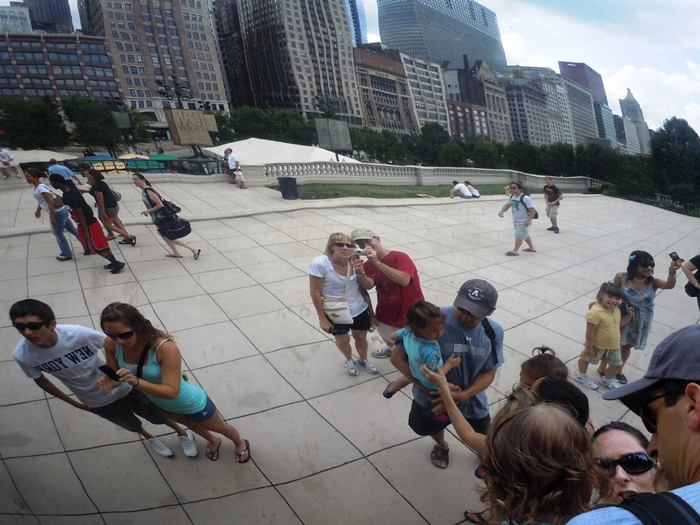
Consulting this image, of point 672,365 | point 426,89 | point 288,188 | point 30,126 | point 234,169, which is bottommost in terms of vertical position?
point 672,365

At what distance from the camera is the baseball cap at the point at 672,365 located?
2.89 ft

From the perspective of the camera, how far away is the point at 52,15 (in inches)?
3529

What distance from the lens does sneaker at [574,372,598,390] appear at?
388cm

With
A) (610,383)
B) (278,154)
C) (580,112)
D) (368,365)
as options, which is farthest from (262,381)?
(580,112)

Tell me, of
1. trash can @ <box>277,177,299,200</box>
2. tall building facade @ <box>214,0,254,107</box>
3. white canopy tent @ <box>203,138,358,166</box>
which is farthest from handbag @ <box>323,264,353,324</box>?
tall building facade @ <box>214,0,254,107</box>

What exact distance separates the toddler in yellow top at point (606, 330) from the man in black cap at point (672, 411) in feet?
10.2

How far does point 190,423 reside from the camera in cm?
262

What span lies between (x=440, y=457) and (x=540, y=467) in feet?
5.85

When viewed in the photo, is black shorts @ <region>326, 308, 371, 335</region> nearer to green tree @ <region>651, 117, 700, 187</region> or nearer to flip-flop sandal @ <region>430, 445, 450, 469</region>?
flip-flop sandal @ <region>430, 445, 450, 469</region>

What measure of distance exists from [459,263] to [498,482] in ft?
19.8

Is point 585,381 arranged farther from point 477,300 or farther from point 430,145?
point 430,145

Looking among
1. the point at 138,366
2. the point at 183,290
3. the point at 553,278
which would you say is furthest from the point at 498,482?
the point at 553,278

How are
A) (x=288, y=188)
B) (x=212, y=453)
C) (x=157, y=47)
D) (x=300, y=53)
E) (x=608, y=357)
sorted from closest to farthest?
(x=212, y=453)
(x=608, y=357)
(x=288, y=188)
(x=157, y=47)
(x=300, y=53)

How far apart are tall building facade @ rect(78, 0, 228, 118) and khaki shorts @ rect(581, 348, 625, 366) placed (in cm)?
8565
